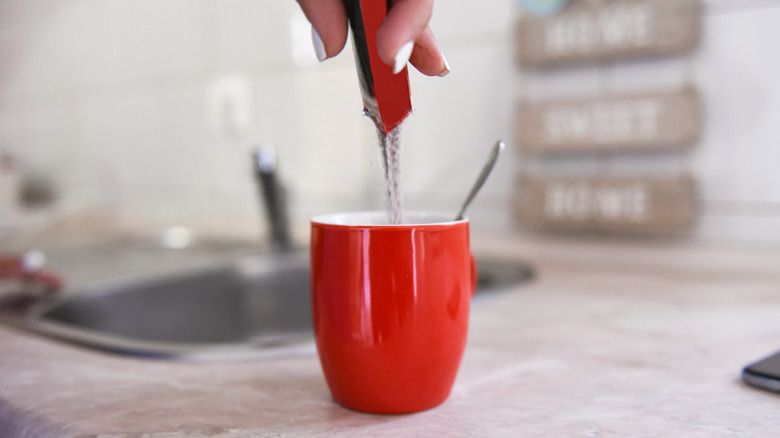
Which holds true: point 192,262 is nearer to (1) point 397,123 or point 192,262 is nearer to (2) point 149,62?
(1) point 397,123

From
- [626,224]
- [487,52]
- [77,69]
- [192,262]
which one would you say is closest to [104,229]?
[192,262]

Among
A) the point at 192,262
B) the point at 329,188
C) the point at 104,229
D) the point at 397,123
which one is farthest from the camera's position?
the point at 104,229

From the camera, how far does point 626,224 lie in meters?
0.94

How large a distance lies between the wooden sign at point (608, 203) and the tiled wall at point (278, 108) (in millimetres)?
47

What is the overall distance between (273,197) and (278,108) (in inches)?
18.4

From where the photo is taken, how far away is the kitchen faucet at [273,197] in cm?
102

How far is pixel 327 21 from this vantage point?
1.19ft

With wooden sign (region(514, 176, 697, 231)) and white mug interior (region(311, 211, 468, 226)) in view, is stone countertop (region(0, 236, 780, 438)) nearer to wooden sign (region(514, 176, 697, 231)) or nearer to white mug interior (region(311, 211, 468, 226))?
white mug interior (region(311, 211, 468, 226))

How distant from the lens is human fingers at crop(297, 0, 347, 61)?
1.18 ft

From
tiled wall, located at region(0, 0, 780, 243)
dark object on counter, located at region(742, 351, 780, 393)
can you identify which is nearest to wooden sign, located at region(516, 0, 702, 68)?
tiled wall, located at region(0, 0, 780, 243)

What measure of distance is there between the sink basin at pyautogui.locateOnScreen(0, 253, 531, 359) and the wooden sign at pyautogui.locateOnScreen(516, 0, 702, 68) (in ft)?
1.20

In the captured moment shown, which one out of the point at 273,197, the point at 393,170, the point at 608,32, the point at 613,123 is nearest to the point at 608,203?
the point at 613,123

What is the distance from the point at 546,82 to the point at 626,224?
27 centimetres

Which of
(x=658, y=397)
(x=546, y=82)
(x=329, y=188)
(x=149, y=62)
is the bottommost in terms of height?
(x=658, y=397)
